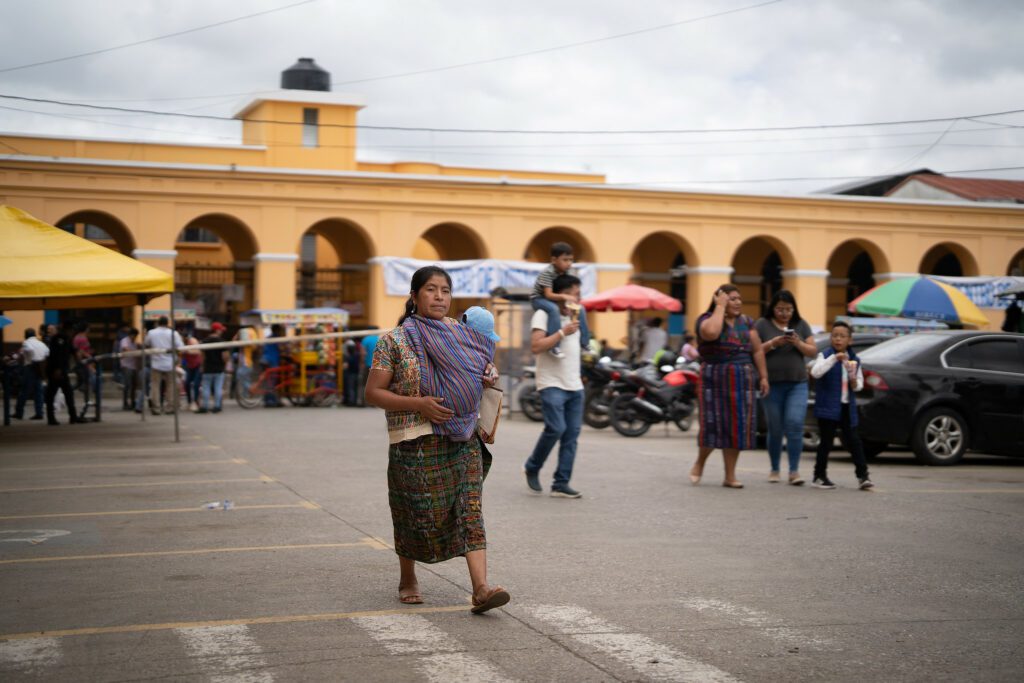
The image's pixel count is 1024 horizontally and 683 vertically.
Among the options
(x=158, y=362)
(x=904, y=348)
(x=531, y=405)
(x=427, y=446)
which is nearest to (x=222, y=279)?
→ (x=158, y=362)

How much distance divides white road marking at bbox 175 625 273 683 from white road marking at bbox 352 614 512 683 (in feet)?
1.76

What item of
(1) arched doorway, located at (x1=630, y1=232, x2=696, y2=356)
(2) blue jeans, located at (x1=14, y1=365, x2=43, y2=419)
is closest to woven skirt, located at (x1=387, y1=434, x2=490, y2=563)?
(2) blue jeans, located at (x1=14, y1=365, x2=43, y2=419)

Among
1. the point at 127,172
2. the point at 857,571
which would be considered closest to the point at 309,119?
the point at 127,172

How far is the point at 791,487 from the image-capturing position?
11008 millimetres

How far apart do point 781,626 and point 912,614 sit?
0.75 m

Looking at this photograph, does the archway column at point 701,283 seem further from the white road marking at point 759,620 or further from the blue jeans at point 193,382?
the white road marking at point 759,620

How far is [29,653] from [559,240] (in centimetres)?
3572

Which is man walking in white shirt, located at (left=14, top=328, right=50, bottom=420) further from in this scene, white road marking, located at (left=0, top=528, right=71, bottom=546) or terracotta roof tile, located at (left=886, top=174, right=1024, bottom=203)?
terracotta roof tile, located at (left=886, top=174, right=1024, bottom=203)

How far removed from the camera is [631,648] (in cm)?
507

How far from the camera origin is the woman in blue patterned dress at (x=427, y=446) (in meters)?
5.76

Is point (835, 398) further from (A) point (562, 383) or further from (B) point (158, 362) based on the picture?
(B) point (158, 362)

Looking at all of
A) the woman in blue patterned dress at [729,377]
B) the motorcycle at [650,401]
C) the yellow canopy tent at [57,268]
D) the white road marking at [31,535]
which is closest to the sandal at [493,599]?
the white road marking at [31,535]

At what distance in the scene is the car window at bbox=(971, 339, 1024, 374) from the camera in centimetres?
1378

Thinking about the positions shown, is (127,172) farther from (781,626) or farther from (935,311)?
(781,626)
